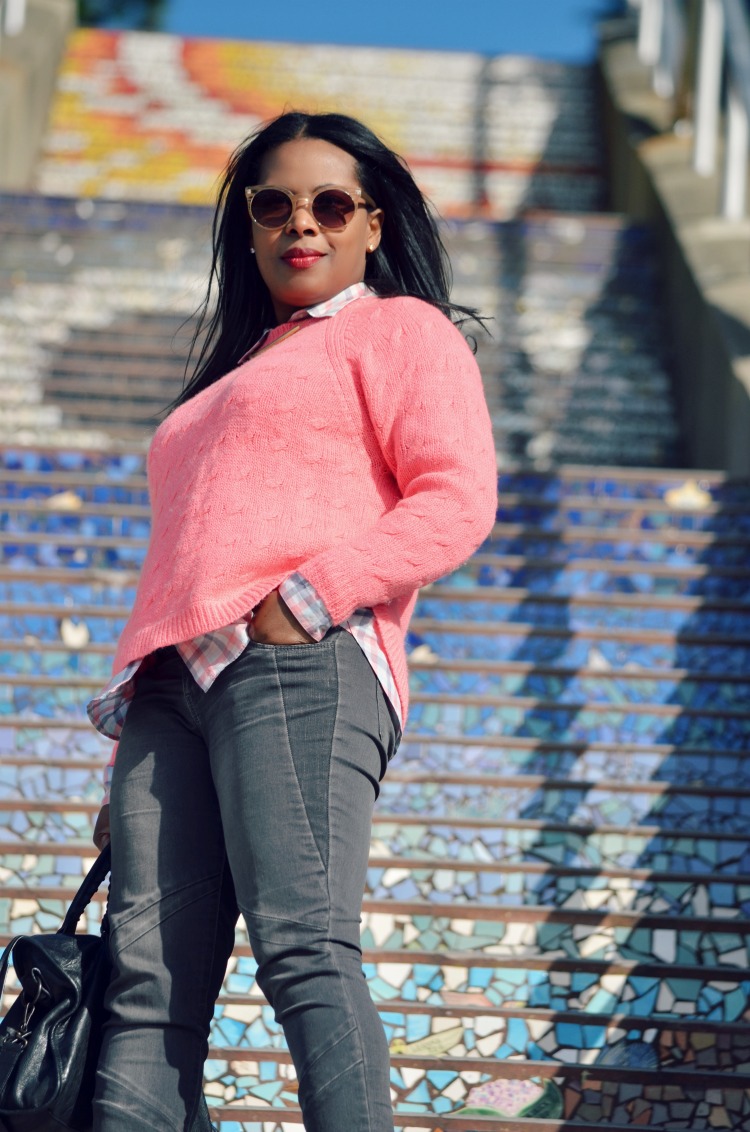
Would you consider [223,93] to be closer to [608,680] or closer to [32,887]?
[608,680]

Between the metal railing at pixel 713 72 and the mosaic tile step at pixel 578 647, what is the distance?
302 cm

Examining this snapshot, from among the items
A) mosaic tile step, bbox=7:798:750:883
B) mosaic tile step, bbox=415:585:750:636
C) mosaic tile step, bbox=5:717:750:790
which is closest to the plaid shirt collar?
mosaic tile step, bbox=7:798:750:883

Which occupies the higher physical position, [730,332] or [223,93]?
[223,93]

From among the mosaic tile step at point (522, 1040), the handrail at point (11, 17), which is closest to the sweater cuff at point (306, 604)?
the mosaic tile step at point (522, 1040)

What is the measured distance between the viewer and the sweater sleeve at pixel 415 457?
2.12m

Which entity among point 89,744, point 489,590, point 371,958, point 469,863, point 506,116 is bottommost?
point 371,958

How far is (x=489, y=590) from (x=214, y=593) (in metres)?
2.71

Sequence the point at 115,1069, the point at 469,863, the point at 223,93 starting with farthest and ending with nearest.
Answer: the point at 223,93
the point at 469,863
the point at 115,1069

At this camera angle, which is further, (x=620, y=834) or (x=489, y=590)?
(x=489, y=590)

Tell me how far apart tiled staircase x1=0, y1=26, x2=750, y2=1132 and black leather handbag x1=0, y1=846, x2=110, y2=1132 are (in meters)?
0.94

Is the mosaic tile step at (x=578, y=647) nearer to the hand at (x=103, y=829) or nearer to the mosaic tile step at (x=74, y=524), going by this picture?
the mosaic tile step at (x=74, y=524)

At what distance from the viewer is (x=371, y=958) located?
3.43 meters

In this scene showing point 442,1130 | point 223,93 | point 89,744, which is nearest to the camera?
point 442,1130

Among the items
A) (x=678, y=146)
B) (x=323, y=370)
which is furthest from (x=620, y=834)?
(x=678, y=146)
